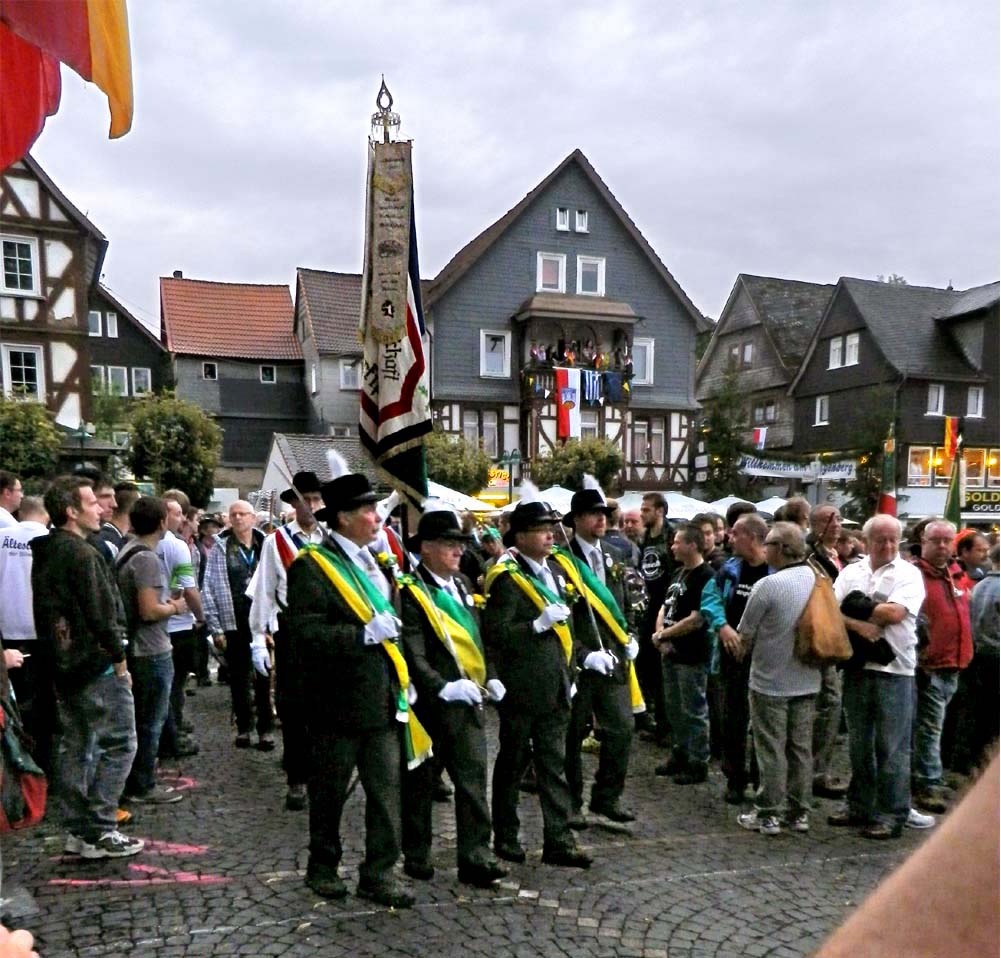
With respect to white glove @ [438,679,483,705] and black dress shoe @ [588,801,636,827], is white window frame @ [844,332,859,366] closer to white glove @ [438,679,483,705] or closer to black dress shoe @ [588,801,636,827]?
black dress shoe @ [588,801,636,827]

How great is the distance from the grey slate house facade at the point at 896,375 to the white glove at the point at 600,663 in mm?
13508

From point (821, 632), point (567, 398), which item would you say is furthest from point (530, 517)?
point (567, 398)

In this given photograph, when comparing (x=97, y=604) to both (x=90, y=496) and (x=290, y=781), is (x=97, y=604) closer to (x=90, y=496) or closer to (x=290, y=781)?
(x=90, y=496)

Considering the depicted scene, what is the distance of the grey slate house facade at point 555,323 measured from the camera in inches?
1099

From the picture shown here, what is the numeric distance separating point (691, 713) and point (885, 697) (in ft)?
4.94

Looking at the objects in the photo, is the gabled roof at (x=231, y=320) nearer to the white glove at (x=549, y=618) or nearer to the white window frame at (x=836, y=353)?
the white glove at (x=549, y=618)

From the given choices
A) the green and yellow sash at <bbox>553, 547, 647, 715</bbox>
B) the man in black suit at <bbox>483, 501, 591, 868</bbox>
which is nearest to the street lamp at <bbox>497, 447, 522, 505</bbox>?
the green and yellow sash at <bbox>553, 547, 647, 715</bbox>

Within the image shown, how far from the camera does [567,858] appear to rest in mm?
4570

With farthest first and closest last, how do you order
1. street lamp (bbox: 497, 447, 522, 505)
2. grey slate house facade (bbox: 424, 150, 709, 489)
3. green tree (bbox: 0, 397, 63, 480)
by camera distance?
grey slate house facade (bbox: 424, 150, 709, 489) < street lamp (bbox: 497, 447, 522, 505) < green tree (bbox: 0, 397, 63, 480)

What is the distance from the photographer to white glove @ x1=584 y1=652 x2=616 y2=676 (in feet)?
16.2

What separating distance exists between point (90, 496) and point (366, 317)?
1801 mm

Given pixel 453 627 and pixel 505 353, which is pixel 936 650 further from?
pixel 505 353

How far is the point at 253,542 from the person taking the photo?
7.33 m

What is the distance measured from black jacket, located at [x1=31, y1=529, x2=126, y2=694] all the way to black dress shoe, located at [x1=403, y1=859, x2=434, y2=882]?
196 centimetres
